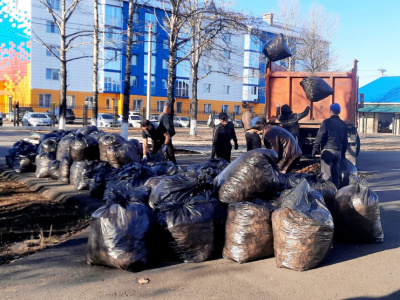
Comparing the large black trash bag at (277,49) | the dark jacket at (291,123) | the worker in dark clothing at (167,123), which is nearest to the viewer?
the worker in dark clothing at (167,123)

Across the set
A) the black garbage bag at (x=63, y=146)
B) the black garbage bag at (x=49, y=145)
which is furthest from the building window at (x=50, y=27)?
the black garbage bag at (x=63, y=146)

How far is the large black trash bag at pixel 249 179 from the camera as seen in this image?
4883 mm

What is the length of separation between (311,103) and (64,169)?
672 cm

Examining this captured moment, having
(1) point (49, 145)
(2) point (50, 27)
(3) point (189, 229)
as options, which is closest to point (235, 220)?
(3) point (189, 229)

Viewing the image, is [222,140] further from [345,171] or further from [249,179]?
[249,179]

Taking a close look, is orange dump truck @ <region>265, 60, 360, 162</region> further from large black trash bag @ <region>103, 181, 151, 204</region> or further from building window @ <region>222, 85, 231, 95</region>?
building window @ <region>222, 85, 231, 95</region>

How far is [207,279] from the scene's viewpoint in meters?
4.09

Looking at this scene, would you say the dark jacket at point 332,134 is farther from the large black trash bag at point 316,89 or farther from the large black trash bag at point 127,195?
the large black trash bag at point 316,89

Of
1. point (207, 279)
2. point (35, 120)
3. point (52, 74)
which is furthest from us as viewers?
point (52, 74)

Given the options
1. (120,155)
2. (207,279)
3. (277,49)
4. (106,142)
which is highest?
(277,49)

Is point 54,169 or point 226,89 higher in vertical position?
point 226,89

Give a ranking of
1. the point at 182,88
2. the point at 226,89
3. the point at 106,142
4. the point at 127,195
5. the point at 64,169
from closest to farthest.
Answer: the point at 127,195
the point at 106,142
the point at 64,169
the point at 182,88
the point at 226,89

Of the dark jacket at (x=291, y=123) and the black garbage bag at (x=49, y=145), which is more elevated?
the dark jacket at (x=291, y=123)

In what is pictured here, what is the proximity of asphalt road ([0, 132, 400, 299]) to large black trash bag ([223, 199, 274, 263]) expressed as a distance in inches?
4.0
